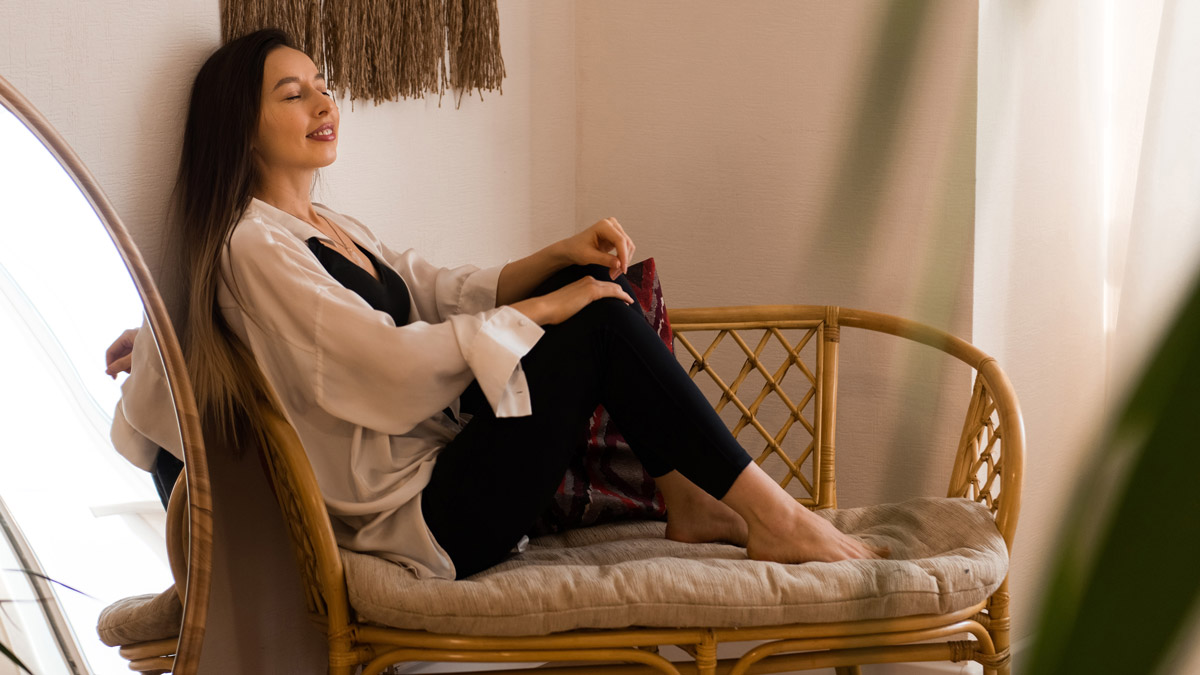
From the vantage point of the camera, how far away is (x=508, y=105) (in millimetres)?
2273

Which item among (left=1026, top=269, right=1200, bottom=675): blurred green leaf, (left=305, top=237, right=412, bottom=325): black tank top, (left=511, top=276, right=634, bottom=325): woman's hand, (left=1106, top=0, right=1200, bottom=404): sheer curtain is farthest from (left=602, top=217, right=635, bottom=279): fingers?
(left=1026, top=269, right=1200, bottom=675): blurred green leaf

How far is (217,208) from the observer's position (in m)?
1.40

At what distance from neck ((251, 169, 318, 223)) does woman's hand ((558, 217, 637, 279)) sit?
15.9 inches

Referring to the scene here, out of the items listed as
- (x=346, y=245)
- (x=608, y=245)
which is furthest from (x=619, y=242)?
(x=346, y=245)

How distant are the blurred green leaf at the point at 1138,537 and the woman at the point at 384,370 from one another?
4.07 ft

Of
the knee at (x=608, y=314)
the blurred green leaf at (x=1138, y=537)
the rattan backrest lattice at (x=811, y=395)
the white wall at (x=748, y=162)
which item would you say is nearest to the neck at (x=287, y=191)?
the knee at (x=608, y=314)

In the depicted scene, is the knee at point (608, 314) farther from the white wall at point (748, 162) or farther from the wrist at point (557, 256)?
the white wall at point (748, 162)

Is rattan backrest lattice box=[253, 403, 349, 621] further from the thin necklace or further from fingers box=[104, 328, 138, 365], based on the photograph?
the thin necklace

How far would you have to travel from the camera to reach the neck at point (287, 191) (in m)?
1.52

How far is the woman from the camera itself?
4.43 ft

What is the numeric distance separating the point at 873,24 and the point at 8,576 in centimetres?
101

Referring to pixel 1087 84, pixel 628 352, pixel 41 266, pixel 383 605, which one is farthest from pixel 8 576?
pixel 1087 84

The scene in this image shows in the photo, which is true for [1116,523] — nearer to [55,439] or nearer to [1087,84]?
[55,439]

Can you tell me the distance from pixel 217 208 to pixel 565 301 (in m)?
0.50
